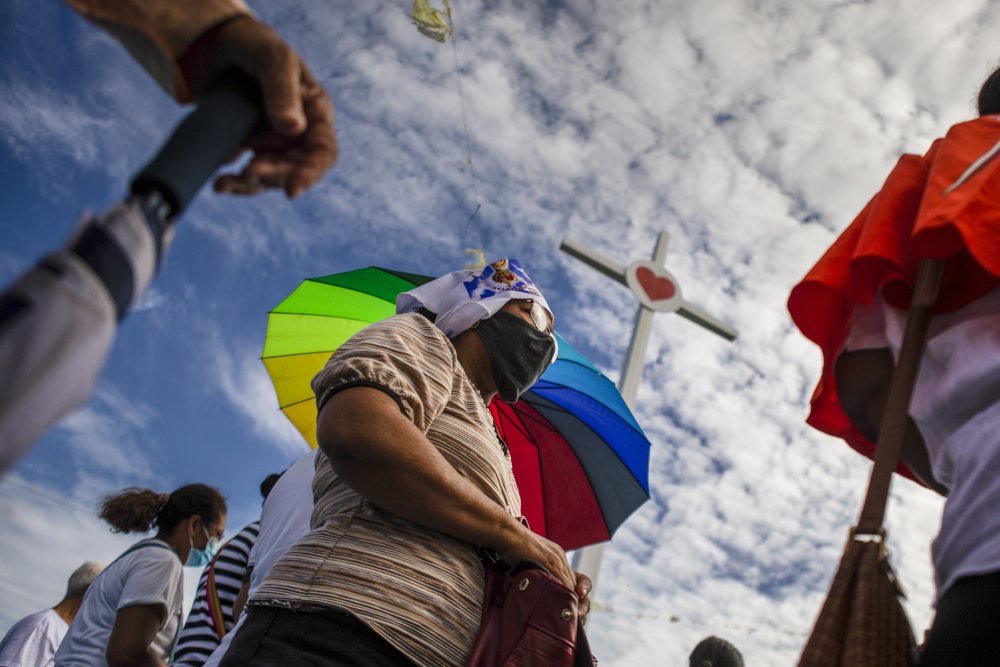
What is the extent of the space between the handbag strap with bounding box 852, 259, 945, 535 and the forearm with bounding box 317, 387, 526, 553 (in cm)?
71

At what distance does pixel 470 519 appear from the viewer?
4.33 feet

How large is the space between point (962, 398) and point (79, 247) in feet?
3.65

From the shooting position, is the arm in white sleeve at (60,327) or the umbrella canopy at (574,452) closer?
the arm in white sleeve at (60,327)

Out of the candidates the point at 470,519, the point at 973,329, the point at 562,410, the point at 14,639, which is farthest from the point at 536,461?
the point at 14,639

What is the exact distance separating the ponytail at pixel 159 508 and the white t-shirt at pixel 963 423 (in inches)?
126

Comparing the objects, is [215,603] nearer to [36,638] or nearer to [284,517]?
[284,517]

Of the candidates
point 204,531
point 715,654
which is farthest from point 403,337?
point 715,654

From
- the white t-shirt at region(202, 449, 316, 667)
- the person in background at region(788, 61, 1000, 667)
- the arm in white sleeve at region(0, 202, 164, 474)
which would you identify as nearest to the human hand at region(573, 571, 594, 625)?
the person in background at region(788, 61, 1000, 667)

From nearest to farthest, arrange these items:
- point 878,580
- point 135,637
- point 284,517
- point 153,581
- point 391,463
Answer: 1. point 878,580
2. point 391,463
3. point 284,517
4. point 135,637
5. point 153,581

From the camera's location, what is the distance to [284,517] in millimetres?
2189

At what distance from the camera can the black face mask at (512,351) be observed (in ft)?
6.16

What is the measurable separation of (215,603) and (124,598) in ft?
1.25

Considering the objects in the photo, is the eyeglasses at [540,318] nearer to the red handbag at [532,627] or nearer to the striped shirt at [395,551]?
the striped shirt at [395,551]

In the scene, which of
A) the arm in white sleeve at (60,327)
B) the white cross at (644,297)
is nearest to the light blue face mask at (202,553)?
the arm in white sleeve at (60,327)
